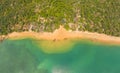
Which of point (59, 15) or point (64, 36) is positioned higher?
point (59, 15)

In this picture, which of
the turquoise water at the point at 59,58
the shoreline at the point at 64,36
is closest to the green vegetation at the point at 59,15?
the shoreline at the point at 64,36

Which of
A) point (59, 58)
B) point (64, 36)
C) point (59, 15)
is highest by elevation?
point (59, 15)

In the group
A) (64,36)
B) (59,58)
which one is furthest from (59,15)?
(59,58)

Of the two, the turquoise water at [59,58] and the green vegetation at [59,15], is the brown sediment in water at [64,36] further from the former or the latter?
the turquoise water at [59,58]

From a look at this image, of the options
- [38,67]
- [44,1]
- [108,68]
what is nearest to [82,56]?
[108,68]

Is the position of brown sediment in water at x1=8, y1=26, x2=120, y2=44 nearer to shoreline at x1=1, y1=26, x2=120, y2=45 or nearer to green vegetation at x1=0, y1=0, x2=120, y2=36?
shoreline at x1=1, y1=26, x2=120, y2=45

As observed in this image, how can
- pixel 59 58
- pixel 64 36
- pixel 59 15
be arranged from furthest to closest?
pixel 59 15
pixel 64 36
pixel 59 58

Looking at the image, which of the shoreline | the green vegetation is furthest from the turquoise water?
the green vegetation

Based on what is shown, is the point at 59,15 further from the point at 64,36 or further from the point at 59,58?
the point at 59,58

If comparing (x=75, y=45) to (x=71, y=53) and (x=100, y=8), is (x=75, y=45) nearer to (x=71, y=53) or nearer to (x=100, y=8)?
(x=71, y=53)
